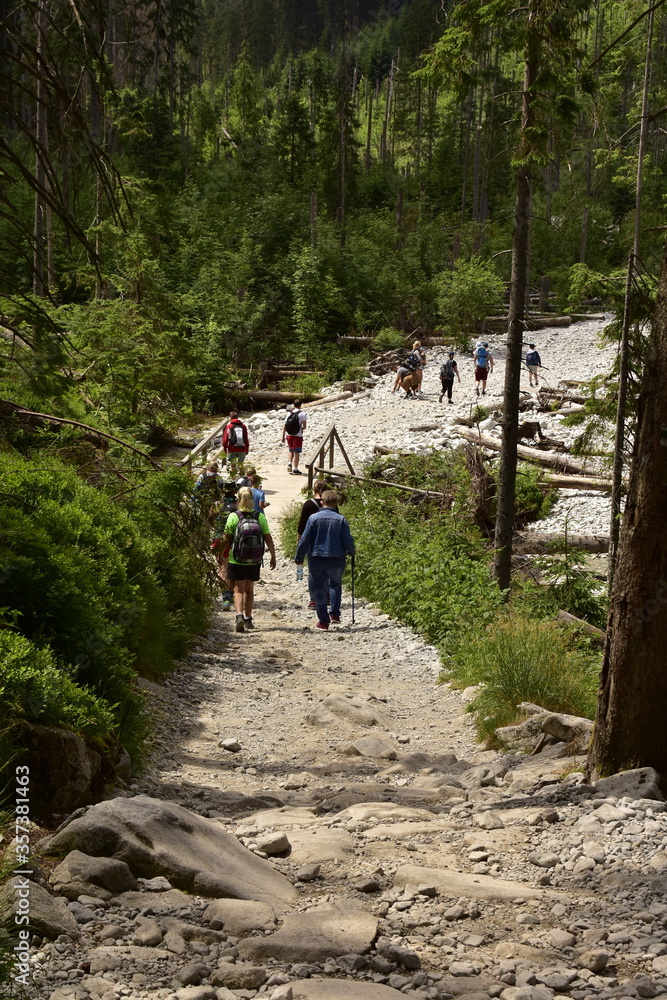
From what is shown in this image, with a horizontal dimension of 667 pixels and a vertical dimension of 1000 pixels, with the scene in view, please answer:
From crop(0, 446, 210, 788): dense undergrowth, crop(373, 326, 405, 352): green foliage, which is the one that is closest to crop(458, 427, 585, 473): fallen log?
crop(0, 446, 210, 788): dense undergrowth

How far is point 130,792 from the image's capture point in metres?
5.17

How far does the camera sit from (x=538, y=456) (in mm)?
20781

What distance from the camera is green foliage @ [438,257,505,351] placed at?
37.2 meters

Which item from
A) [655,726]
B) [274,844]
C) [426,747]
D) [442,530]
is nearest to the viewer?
[274,844]

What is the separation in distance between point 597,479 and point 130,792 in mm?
16234

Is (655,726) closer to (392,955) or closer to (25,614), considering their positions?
(392,955)

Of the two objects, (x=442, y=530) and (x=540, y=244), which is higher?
(x=540, y=244)

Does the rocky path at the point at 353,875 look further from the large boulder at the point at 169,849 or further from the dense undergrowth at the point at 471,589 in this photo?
the dense undergrowth at the point at 471,589

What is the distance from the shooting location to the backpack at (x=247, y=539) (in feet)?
33.5

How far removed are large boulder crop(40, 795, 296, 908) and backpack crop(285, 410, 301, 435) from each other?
16248mm

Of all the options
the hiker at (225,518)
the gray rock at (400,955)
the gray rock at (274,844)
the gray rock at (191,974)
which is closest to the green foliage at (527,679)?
the gray rock at (274,844)

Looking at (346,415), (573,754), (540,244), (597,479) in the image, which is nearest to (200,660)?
(573,754)

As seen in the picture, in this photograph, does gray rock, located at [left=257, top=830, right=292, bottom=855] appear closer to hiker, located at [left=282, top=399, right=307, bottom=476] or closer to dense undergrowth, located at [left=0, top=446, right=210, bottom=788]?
dense undergrowth, located at [left=0, top=446, right=210, bottom=788]

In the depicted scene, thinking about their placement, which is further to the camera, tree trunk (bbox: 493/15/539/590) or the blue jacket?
the blue jacket
